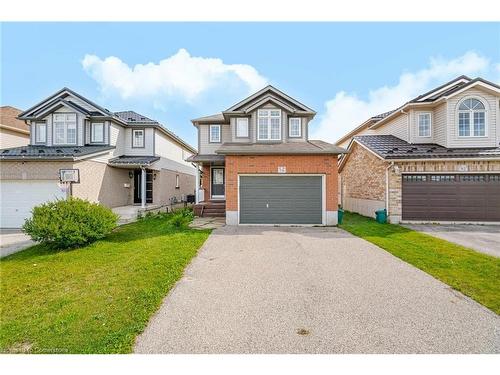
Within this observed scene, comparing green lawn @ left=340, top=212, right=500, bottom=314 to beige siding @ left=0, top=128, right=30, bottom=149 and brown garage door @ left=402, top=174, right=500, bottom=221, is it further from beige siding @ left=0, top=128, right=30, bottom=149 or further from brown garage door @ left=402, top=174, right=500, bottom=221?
beige siding @ left=0, top=128, right=30, bottom=149

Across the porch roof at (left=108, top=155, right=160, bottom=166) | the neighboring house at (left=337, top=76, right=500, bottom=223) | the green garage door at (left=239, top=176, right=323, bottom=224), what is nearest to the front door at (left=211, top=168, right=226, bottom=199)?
the porch roof at (left=108, top=155, right=160, bottom=166)

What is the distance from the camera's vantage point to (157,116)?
2170cm

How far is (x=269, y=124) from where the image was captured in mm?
15984

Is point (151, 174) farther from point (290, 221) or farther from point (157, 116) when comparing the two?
point (290, 221)

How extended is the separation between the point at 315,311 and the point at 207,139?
15.9 meters

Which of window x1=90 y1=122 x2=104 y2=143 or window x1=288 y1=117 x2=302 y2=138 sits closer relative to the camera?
window x1=288 y1=117 x2=302 y2=138

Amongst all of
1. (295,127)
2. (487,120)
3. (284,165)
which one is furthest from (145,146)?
(487,120)

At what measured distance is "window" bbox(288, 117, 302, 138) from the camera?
16688 mm

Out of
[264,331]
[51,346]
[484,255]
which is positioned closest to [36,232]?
[51,346]

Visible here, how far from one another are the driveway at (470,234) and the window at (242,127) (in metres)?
10.3

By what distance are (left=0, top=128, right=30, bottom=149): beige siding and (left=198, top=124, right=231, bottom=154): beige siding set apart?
14.8m

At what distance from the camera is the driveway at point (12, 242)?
9398 millimetres

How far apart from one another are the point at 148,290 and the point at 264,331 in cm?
261

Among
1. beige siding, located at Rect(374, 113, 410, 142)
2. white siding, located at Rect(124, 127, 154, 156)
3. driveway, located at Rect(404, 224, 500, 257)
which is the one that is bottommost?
driveway, located at Rect(404, 224, 500, 257)
